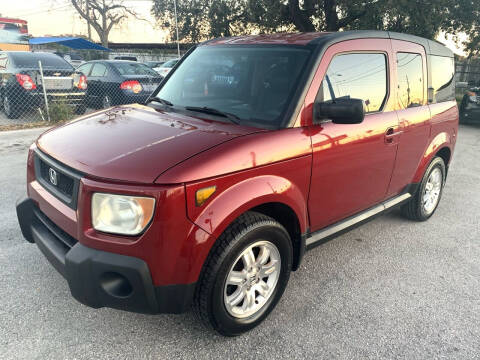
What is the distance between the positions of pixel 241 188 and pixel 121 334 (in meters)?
1.22

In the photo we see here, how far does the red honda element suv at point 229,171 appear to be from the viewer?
6.55ft

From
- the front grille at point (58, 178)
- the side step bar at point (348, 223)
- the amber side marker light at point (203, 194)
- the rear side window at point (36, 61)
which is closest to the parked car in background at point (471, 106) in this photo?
the side step bar at point (348, 223)

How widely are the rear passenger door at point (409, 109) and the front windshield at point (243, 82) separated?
3.89 ft

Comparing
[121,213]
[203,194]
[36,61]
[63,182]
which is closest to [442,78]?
[203,194]

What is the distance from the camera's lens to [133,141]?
2.32m

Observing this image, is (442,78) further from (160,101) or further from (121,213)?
(121,213)

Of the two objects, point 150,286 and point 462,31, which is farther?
point 462,31

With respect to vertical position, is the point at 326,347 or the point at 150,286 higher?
the point at 150,286

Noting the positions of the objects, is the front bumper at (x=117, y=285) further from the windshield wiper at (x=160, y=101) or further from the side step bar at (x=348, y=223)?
the windshield wiper at (x=160, y=101)

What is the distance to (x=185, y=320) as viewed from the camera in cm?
259

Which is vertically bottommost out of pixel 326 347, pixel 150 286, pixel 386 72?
pixel 326 347

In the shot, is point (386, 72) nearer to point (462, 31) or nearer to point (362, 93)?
point (362, 93)

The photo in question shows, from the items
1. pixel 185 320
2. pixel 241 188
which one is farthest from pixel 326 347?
pixel 241 188

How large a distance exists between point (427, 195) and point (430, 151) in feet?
2.00
